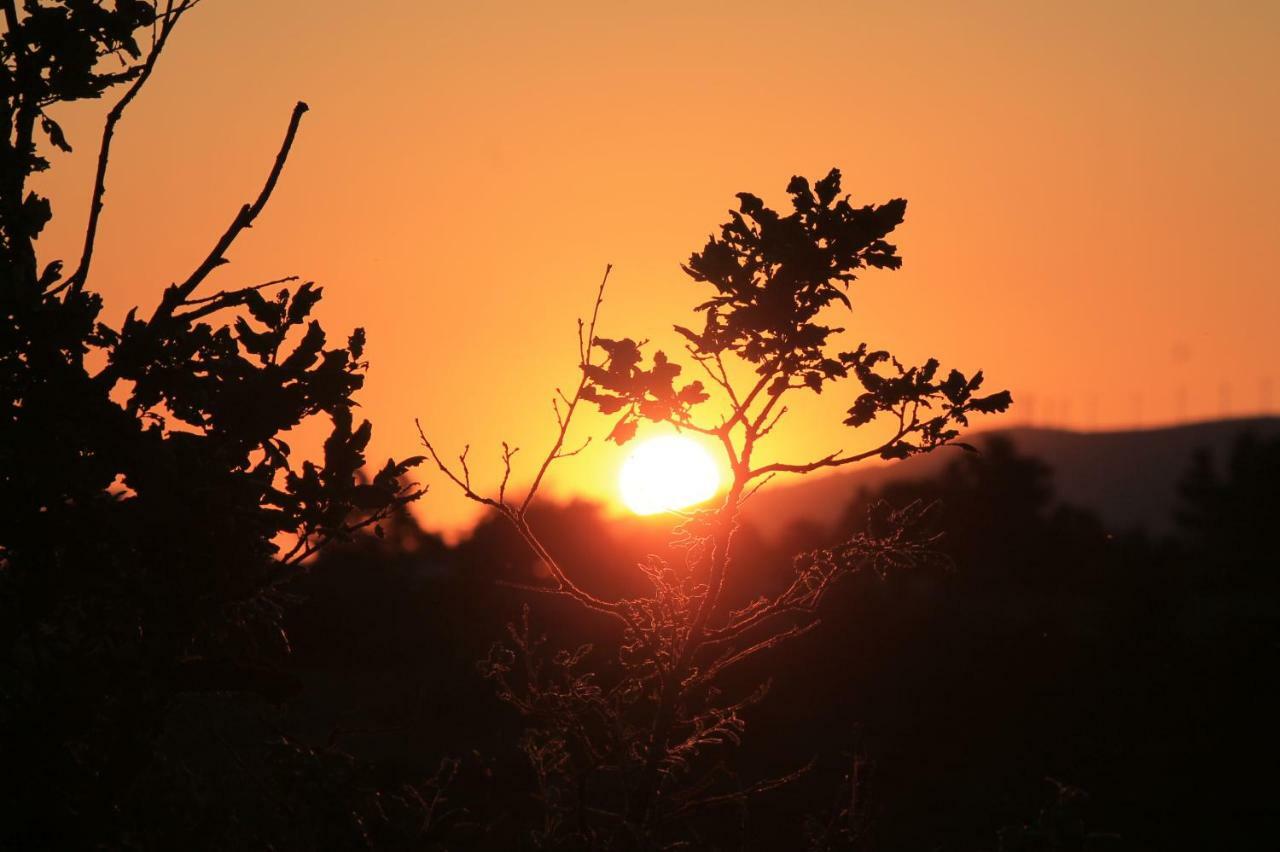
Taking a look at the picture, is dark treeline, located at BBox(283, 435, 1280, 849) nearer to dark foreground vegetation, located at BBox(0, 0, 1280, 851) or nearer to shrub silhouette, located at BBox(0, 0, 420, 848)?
dark foreground vegetation, located at BBox(0, 0, 1280, 851)

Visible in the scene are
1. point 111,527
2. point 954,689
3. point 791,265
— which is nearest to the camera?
point 111,527

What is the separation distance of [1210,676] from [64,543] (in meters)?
70.3

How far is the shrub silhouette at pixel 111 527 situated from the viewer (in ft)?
21.3

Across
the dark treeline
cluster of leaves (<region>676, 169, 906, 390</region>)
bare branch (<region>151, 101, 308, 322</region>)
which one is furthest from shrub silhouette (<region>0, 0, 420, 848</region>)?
the dark treeline

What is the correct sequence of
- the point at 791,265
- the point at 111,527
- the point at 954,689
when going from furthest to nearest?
the point at 954,689 < the point at 791,265 < the point at 111,527

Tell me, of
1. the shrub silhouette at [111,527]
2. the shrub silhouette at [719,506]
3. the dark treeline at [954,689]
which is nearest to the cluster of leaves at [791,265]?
the shrub silhouette at [719,506]

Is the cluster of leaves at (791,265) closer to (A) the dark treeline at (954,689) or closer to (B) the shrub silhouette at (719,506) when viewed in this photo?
(B) the shrub silhouette at (719,506)

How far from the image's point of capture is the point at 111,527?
6.54 meters

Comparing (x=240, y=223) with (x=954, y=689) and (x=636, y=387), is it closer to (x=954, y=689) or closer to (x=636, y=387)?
(x=636, y=387)

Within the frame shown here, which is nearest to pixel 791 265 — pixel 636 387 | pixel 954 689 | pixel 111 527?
pixel 636 387

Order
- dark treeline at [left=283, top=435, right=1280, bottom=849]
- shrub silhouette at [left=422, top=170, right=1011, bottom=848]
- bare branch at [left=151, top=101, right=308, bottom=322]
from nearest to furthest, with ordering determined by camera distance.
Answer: bare branch at [left=151, top=101, right=308, bottom=322] < shrub silhouette at [left=422, top=170, right=1011, bottom=848] < dark treeline at [left=283, top=435, right=1280, bottom=849]

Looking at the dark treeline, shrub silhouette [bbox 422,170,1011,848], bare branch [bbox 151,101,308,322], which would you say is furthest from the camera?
the dark treeline

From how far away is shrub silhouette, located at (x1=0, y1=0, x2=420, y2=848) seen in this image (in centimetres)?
649

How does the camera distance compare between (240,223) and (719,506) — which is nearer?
(240,223)
